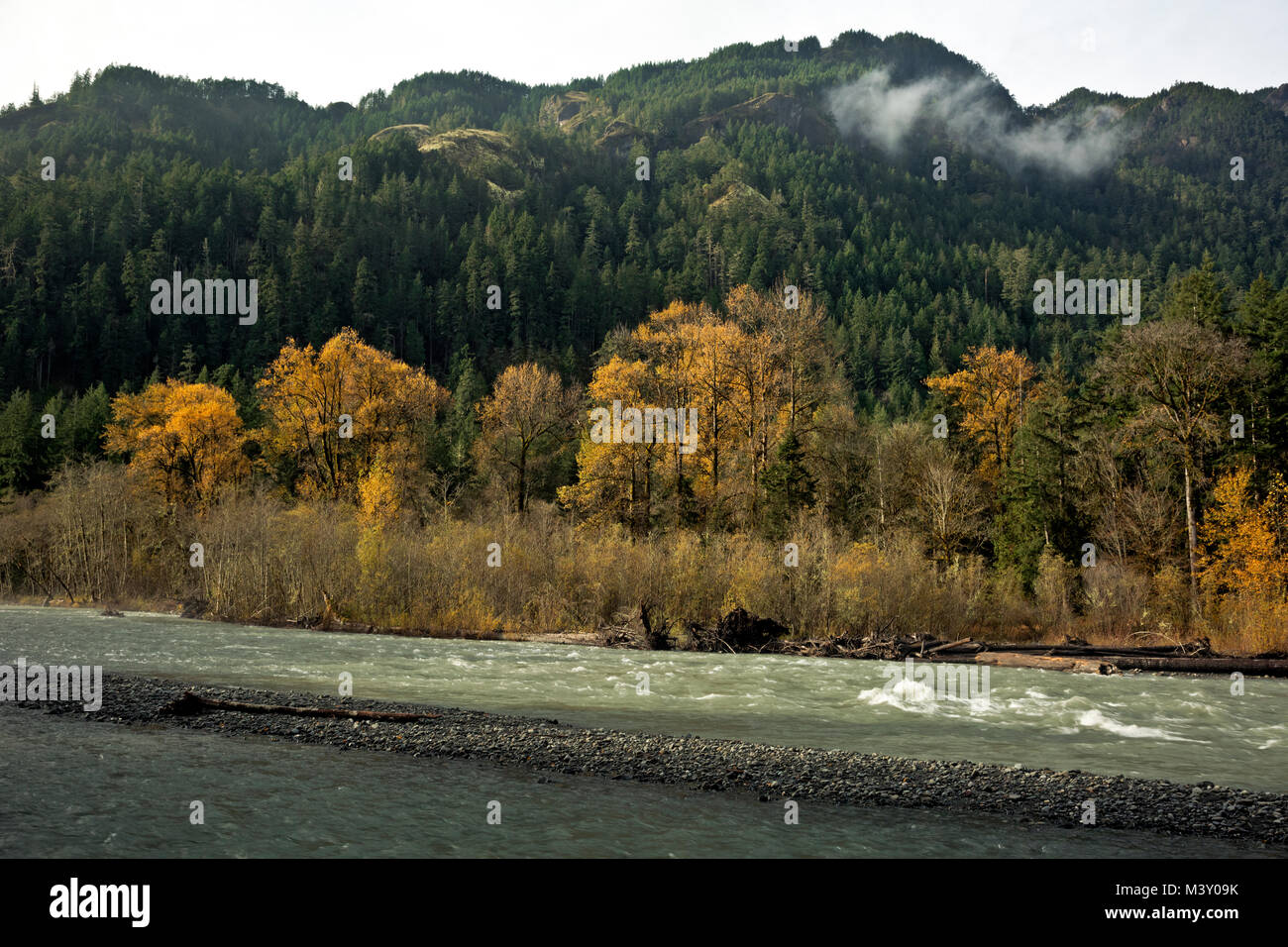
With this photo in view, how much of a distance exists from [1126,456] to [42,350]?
144406 millimetres

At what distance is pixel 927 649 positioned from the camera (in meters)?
33.5

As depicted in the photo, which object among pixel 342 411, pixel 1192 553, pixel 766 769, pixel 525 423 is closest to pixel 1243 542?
pixel 1192 553

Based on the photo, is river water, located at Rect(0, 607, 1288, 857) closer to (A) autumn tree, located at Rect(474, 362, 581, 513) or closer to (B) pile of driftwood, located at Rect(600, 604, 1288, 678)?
(B) pile of driftwood, located at Rect(600, 604, 1288, 678)

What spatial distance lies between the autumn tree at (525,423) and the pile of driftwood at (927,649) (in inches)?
915

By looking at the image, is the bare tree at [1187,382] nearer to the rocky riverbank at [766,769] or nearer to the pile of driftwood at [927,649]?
the pile of driftwood at [927,649]

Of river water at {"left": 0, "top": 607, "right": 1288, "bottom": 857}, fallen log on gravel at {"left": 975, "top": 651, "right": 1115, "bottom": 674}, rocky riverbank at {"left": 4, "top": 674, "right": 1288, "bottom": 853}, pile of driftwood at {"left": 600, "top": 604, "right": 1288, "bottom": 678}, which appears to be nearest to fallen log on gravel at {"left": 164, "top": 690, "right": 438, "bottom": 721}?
rocky riverbank at {"left": 4, "top": 674, "right": 1288, "bottom": 853}

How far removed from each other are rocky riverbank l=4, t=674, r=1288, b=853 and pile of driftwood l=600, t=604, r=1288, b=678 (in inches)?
665

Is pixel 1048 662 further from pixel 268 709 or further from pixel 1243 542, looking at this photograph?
pixel 268 709

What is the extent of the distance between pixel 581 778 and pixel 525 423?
157ft

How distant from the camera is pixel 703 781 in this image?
47.2 ft

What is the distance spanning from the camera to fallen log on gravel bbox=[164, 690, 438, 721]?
18422mm

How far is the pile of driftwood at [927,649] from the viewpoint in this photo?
30281 millimetres

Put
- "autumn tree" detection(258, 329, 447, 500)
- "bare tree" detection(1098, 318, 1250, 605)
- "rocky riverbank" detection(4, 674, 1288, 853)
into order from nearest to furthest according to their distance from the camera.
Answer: "rocky riverbank" detection(4, 674, 1288, 853)
"bare tree" detection(1098, 318, 1250, 605)
"autumn tree" detection(258, 329, 447, 500)
